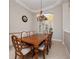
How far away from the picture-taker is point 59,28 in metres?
7.14

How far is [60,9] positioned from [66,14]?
1.14 metres

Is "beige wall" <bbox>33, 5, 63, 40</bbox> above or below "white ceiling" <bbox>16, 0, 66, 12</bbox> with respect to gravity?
below

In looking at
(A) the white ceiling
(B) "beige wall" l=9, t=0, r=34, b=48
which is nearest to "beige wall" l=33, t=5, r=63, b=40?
(A) the white ceiling

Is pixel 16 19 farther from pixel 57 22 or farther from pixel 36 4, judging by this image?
pixel 57 22

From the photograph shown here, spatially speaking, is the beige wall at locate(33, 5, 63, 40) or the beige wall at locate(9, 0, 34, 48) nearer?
the beige wall at locate(9, 0, 34, 48)

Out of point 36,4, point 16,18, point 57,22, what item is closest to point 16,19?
point 16,18

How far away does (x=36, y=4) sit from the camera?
6.59 meters

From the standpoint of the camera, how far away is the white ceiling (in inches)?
235

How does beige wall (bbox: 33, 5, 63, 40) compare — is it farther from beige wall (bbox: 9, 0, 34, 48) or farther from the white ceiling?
beige wall (bbox: 9, 0, 34, 48)

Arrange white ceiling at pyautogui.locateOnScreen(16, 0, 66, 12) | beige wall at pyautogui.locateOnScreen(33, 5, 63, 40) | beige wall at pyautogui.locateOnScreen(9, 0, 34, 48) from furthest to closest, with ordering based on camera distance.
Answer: beige wall at pyautogui.locateOnScreen(33, 5, 63, 40)
white ceiling at pyautogui.locateOnScreen(16, 0, 66, 12)
beige wall at pyautogui.locateOnScreen(9, 0, 34, 48)

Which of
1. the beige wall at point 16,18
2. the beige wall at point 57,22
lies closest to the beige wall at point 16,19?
the beige wall at point 16,18

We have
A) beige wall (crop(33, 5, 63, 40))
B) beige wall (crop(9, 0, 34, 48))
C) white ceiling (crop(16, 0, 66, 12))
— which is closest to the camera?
beige wall (crop(9, 0, 34, 48))

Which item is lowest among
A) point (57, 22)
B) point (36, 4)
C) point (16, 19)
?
point (57, 22)
